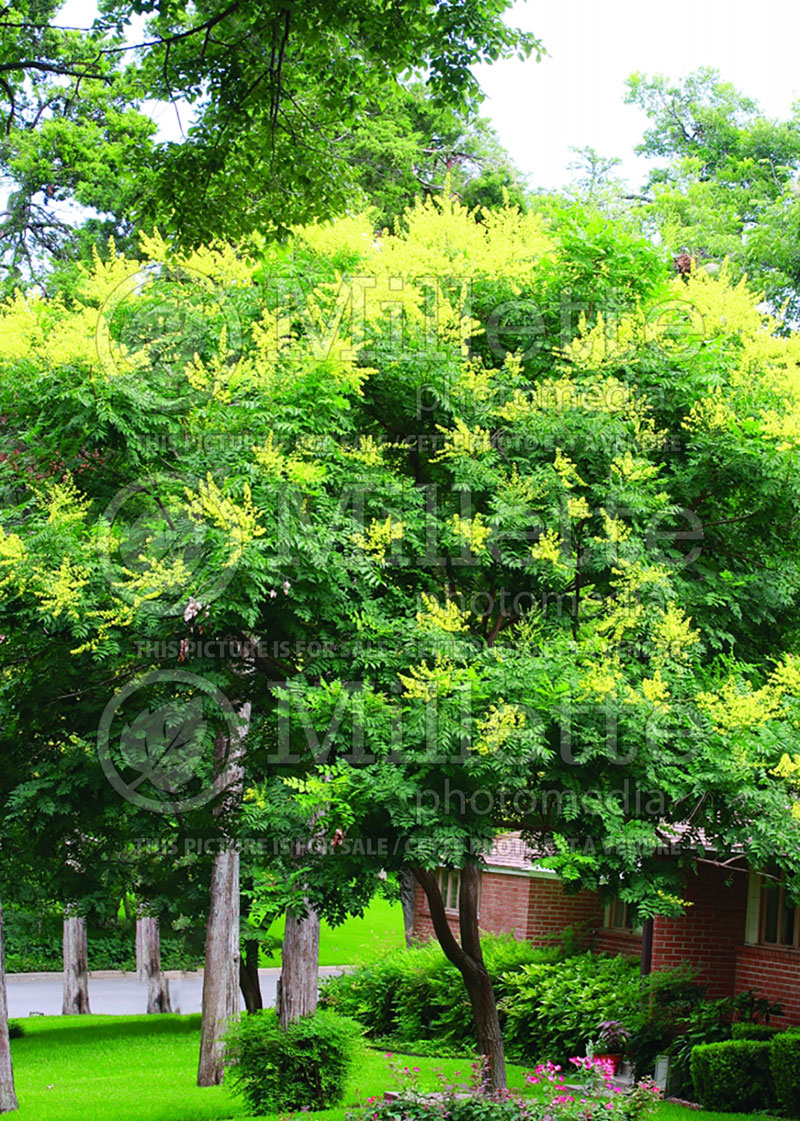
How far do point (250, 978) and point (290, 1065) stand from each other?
7307 millimetres

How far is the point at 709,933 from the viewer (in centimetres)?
1591

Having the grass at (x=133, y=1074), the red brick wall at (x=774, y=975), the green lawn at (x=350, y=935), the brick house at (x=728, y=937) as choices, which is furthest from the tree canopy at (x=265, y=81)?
the green lawn at (x=350, y=935)

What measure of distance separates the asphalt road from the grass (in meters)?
2.71

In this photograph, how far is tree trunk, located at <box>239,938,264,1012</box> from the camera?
19.6m

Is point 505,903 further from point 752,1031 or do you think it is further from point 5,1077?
point 5,1077

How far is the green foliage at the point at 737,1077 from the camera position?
13.1 meters

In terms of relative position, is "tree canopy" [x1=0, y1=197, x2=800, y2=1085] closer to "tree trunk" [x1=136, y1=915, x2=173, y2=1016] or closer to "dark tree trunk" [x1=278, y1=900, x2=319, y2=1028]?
"dark tree trunk" [x1=278, y1=900, x2=319, y2=1028]

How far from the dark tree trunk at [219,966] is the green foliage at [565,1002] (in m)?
3.82

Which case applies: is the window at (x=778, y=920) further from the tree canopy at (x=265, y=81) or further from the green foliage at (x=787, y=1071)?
the tree canopy at (x=265, y=81)

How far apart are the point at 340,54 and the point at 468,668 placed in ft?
14.7

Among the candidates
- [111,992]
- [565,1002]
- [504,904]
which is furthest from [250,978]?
[111,992]

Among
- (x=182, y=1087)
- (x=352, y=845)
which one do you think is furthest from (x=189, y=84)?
(x=182, y=1087)

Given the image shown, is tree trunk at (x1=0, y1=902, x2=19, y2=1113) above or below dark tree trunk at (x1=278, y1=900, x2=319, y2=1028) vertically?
below

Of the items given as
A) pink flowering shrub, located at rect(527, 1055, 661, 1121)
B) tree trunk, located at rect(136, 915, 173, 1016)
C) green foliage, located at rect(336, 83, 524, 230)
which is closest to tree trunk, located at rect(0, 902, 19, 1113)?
pink flowering shrub, located at rect(527, 1055, 661, 1121)
